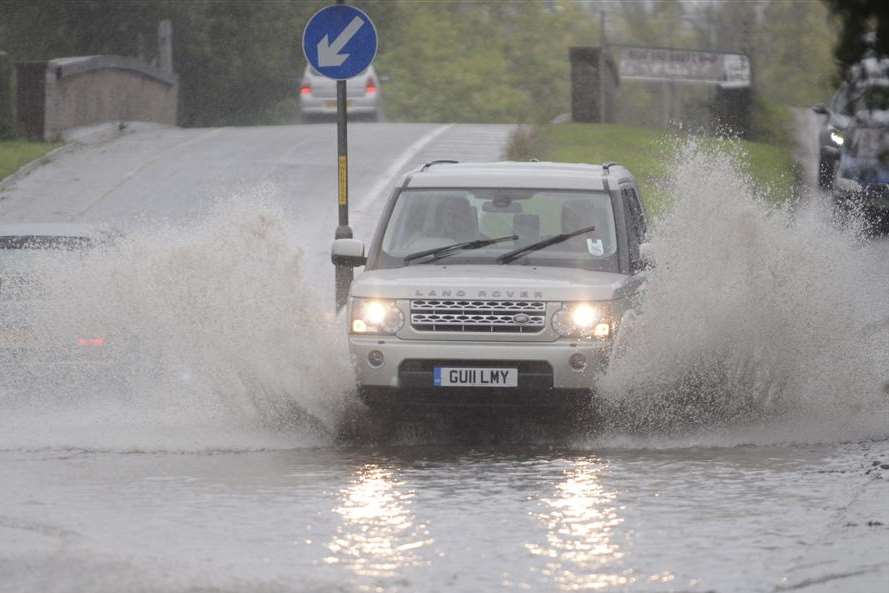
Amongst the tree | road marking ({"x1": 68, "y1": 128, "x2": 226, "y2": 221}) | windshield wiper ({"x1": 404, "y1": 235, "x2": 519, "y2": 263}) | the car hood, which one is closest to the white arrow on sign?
windshield wiper ({"x1": 404, "y1": 235, "x2": 519, "y2": 263})

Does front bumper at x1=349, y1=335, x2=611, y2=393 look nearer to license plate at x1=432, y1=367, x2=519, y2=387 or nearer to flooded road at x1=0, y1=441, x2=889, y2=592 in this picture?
license plate at x1=432, y1=367, x2=519, y2=387

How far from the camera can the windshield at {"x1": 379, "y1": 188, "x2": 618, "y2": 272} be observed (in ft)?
38.8

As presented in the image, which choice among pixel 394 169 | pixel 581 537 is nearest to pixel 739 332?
pixel 581 537

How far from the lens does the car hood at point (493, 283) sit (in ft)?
36.2

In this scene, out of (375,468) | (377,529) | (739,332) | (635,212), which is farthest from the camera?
(635,212)

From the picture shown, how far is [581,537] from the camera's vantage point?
8.22 m

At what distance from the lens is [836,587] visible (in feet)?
23.7

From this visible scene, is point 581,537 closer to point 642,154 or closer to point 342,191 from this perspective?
point 342,191

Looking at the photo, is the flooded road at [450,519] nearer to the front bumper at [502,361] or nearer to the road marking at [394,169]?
the front bumper at [502,361]

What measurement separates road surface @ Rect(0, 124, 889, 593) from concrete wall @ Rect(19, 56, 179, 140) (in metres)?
20.4

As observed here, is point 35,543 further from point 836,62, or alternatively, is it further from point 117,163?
point 117,163

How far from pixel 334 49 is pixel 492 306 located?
5178mm

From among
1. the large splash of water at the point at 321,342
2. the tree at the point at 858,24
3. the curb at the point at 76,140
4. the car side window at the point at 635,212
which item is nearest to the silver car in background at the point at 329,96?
the curb at the point at 76,140

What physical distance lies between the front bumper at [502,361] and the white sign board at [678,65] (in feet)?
82.3
